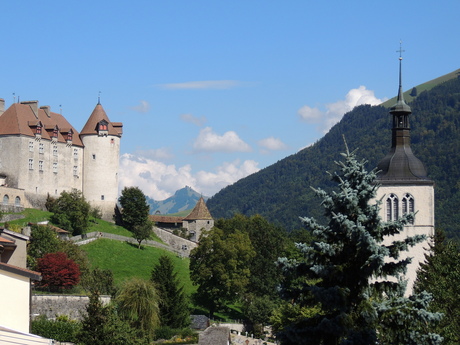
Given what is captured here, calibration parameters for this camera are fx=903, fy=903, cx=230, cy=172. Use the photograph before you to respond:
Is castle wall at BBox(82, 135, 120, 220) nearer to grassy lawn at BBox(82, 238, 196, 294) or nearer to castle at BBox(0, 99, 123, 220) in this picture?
castle at BBox(0, 99, 123, 220)

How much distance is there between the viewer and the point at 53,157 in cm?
8769

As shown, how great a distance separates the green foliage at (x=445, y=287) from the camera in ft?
111

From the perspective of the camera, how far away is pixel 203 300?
234ft

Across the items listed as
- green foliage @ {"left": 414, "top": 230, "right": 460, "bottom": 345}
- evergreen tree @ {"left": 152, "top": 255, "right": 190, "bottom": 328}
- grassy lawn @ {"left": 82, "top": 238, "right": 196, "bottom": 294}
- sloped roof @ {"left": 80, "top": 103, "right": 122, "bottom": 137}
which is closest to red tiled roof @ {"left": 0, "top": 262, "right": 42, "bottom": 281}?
green foliage @ {"left": 414, "top": 230, "right": 460, "bottom": 345}

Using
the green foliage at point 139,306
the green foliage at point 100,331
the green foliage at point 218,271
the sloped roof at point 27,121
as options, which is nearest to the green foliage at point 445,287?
the green foliage at point 100,331

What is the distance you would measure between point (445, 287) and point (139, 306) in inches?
704

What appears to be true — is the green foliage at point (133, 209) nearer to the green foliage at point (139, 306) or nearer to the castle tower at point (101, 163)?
the castle tower at point (101, 163)

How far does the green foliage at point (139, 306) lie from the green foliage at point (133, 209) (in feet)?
122

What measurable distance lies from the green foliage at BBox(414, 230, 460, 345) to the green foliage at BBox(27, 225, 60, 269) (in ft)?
85.3

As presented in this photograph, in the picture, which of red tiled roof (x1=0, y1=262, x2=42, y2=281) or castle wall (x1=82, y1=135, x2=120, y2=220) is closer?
red tiled roof (x1=0, y1=262, x2=42, y2=281)

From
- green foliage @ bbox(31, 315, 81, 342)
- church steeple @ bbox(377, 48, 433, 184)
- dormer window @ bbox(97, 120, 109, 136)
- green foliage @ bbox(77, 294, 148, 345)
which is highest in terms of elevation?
dormer window @ bbox(97, 120, 109, 136)

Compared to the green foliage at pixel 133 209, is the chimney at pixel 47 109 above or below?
above

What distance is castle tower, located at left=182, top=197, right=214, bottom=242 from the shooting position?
3883 inches

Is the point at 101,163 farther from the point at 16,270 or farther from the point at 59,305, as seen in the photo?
the point at 16,270
